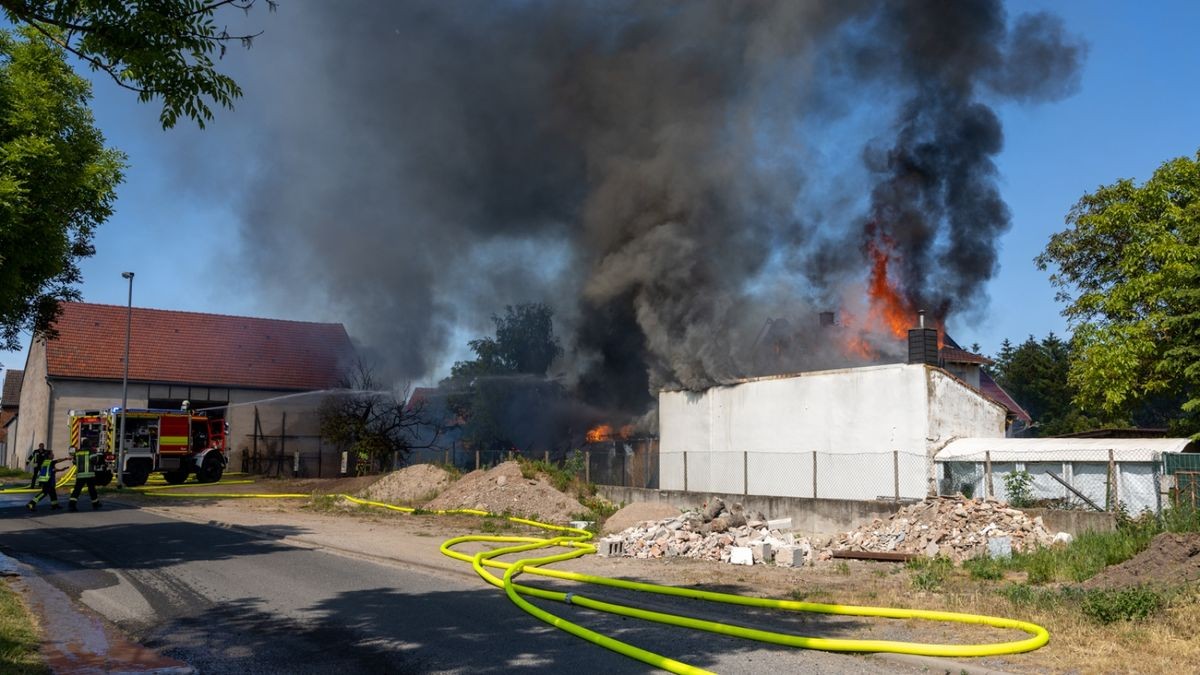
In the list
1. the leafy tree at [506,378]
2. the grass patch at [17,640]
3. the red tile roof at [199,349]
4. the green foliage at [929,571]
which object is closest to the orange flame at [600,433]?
the leafy tree at [506,378]

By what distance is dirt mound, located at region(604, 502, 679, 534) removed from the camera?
717 inches

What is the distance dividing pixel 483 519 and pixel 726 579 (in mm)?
9615

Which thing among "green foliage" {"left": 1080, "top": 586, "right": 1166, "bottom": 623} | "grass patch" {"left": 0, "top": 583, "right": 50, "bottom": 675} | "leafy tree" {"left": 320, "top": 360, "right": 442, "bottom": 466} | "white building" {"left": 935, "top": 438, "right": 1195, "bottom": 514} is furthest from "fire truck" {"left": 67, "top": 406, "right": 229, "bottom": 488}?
"green foliage" {"left": 1080, "top": 586, "right": 1166, "bottom": 623}

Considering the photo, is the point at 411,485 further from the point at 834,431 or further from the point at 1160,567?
the point at 1160,567

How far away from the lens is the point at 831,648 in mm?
7305

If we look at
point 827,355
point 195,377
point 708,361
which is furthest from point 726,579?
point 195,377

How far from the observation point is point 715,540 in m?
14.6

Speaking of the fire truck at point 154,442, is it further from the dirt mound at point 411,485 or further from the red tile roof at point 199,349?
the dirt mound at point 411,485

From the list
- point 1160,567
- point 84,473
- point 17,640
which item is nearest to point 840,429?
point 1160,567

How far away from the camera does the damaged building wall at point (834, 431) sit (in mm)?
20109

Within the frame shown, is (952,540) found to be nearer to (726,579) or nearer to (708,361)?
(726,579)

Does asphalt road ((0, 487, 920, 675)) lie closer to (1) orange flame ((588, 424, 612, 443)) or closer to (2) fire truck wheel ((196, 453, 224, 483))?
(2) fire truck wheel ((196, 453, 224, 483))

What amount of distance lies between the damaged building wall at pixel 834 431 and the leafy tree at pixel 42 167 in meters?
14.3

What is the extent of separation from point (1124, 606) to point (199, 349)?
135 feet
